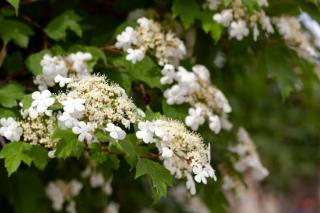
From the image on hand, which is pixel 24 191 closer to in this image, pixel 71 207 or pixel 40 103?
pixel 71 207

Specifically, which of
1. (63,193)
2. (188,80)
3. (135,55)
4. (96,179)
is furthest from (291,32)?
(63,193)

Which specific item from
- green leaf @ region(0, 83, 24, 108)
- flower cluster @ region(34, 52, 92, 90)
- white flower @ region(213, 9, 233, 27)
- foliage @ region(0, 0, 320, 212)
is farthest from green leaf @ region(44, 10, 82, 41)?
white flower @ region(213, 9, 233, 27)

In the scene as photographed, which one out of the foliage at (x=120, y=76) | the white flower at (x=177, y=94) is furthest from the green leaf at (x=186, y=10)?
the white flower at (x=177, y=94)

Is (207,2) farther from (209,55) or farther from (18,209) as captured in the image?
(18,209)

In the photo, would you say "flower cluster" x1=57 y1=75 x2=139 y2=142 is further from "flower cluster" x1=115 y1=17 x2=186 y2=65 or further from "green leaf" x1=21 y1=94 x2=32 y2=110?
"flower cluster" x1=115 y1=17 x2=186 y2=65

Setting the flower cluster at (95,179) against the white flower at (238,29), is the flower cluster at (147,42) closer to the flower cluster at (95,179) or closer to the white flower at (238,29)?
the white flower at (238,29)

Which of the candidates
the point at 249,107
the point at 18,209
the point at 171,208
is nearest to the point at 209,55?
the point at 18,209
